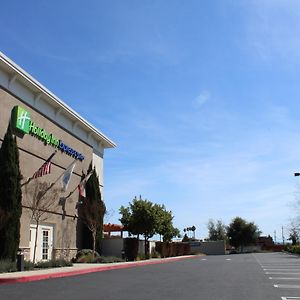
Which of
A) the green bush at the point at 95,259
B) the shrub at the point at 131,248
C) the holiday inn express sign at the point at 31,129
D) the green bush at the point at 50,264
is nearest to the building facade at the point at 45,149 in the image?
the holiday inn express sign at the point at 31,129

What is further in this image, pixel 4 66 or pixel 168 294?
pixel 4 66

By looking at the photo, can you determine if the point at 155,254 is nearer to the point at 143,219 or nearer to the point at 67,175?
the point at 143,219

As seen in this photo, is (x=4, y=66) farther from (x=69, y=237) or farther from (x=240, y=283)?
(x=240, y=283)

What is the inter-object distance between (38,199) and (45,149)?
4.64m

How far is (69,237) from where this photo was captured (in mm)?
33375

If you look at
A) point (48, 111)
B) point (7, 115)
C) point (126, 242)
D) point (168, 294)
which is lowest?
point (168, 294)

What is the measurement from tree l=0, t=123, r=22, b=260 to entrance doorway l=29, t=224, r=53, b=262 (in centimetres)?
402

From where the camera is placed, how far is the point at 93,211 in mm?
35500

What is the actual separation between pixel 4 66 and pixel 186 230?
7660cm

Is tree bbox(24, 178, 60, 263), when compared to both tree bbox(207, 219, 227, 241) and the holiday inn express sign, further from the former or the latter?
tree bbox(207, 219, 227, 241)

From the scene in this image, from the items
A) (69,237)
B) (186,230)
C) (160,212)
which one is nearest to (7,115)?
(69,237)

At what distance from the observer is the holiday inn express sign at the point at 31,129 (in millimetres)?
25955

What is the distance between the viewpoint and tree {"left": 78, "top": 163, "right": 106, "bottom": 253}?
35.3 meters

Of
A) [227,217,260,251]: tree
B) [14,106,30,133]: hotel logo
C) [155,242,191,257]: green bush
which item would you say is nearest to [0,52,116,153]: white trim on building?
[14,106,30,133]: hotel logo
